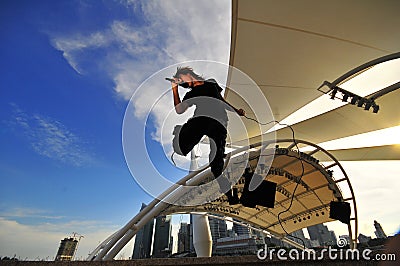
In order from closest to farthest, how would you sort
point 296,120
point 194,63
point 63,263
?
point 63,263 → point 194,63 → point 296,120

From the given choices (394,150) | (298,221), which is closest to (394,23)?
(394,150)

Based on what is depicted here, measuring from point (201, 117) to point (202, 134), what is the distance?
0.75 feet

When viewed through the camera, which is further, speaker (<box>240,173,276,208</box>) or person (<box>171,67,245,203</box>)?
speaker (<box>240,173,276,208</box>)

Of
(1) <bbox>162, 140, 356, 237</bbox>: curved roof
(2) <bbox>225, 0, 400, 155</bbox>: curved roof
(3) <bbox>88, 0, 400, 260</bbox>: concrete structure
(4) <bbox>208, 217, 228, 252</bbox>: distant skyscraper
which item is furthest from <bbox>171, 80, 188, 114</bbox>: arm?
(4) <bbox>208, 217, 228, 252</bbox>: distant skyscraper

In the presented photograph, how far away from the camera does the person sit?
2.81 m

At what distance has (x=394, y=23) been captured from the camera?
451 cm

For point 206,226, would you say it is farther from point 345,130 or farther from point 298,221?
point 345,130

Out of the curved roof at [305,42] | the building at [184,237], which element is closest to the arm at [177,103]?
the curved roof at [305,42]

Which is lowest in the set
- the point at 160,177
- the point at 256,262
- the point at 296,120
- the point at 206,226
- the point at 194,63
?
the point at 256,262

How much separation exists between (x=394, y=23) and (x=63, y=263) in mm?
7095

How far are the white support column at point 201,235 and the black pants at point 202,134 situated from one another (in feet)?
24.2

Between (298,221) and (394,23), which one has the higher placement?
(394,23)

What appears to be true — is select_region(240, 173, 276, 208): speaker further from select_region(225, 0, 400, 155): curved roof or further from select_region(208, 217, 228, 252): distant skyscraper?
select_region(208, 217, 228, 252): distant skyscraper

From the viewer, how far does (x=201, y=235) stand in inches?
459
